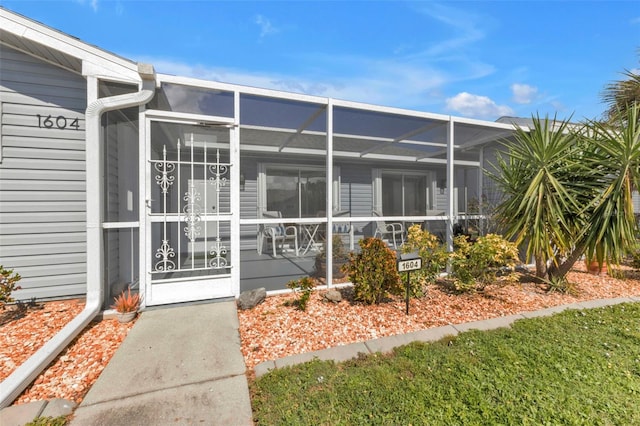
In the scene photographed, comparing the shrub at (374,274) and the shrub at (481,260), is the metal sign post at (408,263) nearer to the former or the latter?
the shrub at (374,274)

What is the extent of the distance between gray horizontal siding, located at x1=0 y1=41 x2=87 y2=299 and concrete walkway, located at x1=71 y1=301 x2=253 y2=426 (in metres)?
1.51

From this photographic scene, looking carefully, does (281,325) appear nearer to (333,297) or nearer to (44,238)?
(333,297)

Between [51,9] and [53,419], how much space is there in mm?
4789

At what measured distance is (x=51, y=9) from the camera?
11.5 ft

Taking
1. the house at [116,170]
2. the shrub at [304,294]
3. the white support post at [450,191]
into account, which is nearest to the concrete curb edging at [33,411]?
the house at [116,170]

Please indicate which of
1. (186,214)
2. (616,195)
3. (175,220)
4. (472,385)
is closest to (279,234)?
(186,214)

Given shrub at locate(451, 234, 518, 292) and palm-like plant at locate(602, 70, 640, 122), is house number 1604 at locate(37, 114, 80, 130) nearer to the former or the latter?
shrub at locate(451, 234, 518, 292)

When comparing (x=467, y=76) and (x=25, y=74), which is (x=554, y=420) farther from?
(x=467, y=76)

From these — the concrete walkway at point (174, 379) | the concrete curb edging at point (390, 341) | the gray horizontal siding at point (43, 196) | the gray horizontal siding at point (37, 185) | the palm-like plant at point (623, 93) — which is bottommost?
the concrete walkway at point (174, 379)

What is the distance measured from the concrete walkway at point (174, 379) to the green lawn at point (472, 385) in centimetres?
23

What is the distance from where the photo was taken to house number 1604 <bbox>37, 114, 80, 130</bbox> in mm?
3250

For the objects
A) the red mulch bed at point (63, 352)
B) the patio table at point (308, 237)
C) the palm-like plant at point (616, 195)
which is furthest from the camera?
the patio table at point (308, 237)

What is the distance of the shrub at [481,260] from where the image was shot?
11.6 feet

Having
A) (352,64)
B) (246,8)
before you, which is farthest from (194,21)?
(352,64)
